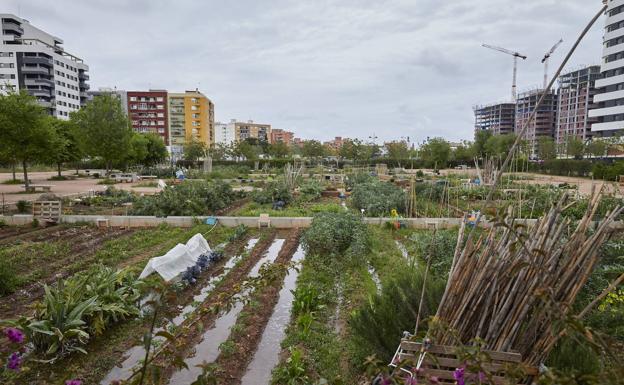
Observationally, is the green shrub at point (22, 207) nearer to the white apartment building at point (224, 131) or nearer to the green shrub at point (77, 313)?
the green shrub at point (77, 313)

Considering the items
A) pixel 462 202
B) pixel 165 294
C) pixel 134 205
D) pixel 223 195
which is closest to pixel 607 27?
pixel 462 202

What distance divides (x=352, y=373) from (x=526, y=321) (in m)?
1.83

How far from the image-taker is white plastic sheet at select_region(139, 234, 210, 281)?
615 centimetres

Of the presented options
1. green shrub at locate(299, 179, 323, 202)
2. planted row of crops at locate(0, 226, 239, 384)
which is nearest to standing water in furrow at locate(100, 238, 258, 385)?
planted row of crops at locate(0, 226, 239, 384)

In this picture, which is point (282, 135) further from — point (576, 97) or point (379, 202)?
point (379, 202)

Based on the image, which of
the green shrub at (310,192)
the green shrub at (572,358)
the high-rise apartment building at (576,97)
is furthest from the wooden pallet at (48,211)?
the high-rise apartment building at (576,97)

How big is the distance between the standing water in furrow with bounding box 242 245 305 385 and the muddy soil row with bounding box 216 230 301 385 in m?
0.05

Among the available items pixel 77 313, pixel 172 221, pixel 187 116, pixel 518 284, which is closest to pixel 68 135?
pixel 172 221

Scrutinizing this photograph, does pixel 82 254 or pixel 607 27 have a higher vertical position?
pixel 607 27

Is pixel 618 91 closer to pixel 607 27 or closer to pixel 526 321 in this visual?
pixel 607 27

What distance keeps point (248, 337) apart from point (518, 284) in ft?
10.5

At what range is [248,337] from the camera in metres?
4.61

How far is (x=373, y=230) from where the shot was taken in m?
9.92

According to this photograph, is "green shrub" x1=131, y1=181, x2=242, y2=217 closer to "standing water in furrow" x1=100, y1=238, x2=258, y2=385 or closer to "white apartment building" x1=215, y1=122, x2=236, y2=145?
"standing water in furrow" x1=100, y1=238, x2=258, y2=385
